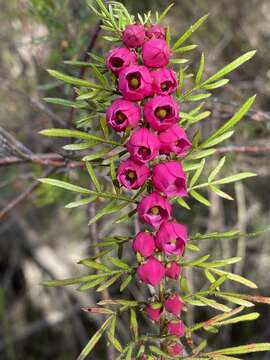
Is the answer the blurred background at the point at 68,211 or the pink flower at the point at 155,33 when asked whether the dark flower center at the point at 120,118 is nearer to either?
the pink flower at the point at 155,33

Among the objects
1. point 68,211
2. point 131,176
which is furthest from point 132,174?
point 68,211

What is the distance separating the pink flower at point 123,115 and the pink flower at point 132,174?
1.5 inches

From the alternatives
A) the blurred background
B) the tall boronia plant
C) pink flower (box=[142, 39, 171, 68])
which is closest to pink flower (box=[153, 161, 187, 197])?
the tall boronia plant

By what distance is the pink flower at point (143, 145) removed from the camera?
53cm

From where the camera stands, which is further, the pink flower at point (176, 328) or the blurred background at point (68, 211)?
the blurred background at point (68, 211)

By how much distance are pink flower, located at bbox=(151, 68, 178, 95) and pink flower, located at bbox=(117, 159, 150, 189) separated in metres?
0.08

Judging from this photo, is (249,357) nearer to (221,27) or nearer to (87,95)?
(221,27)

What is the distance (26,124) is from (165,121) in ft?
4.63

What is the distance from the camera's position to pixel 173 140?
21.6 inches

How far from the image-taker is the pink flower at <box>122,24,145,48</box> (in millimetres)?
552

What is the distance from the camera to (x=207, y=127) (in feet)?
5.31

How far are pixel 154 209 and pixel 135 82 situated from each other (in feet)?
0.45

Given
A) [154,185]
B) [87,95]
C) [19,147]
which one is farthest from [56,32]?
[154,185]

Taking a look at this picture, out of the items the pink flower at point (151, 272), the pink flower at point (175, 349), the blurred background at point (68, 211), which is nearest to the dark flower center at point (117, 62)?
the pink flower at point (151, 272)
